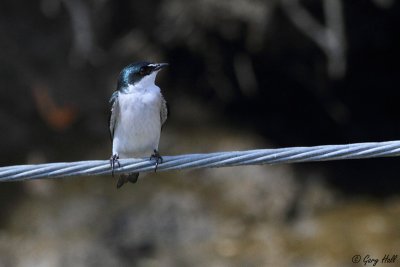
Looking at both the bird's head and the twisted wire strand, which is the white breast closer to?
the bird's head

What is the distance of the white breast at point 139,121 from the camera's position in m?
4.71

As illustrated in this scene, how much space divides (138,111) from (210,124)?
3.94 meters

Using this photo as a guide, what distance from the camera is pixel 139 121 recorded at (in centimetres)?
470

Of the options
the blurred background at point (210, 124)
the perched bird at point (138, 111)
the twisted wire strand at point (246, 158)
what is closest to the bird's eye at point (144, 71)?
the perched bird at point (138, 111)

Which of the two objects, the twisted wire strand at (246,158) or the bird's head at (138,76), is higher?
the bird's head at (138,76)

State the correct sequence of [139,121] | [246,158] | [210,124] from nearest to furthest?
[246,158], [139,121], [210,124]

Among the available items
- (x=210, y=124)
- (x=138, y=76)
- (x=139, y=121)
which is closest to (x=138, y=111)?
(x=139, y=121)

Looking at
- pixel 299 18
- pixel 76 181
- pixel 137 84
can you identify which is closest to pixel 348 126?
pixel 299 18

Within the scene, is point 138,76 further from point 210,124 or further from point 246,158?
point 210,124

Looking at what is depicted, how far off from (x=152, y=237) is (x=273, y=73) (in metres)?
2.04

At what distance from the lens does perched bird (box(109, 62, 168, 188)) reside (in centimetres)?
471

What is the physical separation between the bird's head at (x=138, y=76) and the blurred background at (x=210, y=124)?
2.89 m

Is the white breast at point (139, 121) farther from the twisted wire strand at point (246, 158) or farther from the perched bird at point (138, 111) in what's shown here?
the twisted wire strand at point (246, 158)

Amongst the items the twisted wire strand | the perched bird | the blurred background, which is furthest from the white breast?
the blurred background
